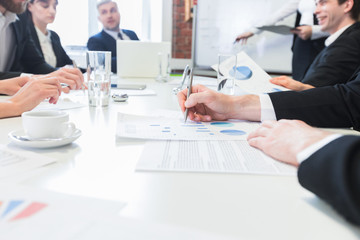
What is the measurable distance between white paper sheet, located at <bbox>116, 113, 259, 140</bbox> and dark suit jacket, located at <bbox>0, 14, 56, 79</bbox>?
158cm

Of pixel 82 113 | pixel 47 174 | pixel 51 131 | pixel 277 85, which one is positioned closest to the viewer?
pixel 47 174

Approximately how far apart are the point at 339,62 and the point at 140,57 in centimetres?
128

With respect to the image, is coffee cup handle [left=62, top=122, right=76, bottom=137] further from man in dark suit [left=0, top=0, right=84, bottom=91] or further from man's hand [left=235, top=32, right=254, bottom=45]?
man's hand [left=235, top=32, right=254, bottom=45]

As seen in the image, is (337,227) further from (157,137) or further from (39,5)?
(39,5)

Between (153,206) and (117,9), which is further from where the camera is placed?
(117,9)

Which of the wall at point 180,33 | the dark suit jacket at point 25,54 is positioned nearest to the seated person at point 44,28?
the dark suit jacket at point 25,54

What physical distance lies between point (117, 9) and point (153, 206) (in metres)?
3.71

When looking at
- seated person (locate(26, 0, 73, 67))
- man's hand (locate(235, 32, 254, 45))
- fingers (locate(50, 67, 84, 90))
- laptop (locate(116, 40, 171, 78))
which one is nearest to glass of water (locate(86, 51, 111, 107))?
fingers (locate(50, 67, 84, 90))

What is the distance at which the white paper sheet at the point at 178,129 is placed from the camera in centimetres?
78

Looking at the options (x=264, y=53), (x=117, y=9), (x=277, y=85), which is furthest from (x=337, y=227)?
(x=117, y=9)

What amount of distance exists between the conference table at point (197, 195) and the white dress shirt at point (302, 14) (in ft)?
7.68

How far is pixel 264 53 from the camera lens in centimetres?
335

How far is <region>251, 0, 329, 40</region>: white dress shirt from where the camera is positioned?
2.58 metres

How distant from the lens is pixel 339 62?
6.06 ft
